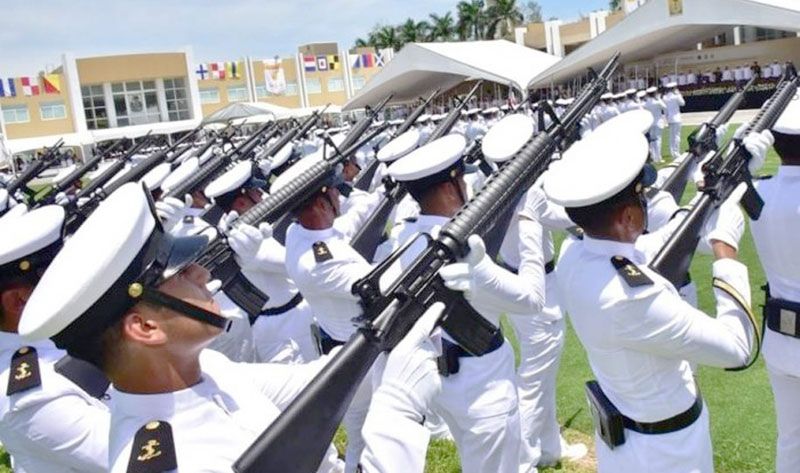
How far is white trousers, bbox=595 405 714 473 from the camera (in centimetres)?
261

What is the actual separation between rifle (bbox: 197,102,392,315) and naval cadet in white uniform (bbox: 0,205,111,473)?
4.98 feet

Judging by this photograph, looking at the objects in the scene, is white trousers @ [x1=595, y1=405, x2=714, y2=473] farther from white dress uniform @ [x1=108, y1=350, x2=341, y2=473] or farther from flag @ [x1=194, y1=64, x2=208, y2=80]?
flag @ [x1=194, y1=64, x2=208, y2=80]

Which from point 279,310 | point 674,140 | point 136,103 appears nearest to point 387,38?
point 136,103

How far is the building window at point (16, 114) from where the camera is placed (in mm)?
44125

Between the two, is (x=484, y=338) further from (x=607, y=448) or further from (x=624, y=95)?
(x=624, y=95)

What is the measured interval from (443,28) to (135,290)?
64.6m

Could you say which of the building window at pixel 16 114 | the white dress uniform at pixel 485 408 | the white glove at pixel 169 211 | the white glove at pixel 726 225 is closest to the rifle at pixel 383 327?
the white dress uniform at pixel 485 408

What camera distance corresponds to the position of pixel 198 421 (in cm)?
183

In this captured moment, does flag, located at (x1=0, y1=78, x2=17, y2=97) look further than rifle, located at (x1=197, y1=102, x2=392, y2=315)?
Yes

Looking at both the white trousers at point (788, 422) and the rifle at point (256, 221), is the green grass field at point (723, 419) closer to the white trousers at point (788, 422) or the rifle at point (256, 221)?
the white trousers at point (788, 422)

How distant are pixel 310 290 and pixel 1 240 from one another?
173cm

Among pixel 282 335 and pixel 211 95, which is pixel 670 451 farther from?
pixel 211 95

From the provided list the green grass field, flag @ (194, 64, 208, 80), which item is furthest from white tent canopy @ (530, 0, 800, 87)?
flag @ (194, 64, 208, 80)

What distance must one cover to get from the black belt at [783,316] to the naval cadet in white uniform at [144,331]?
255cm
